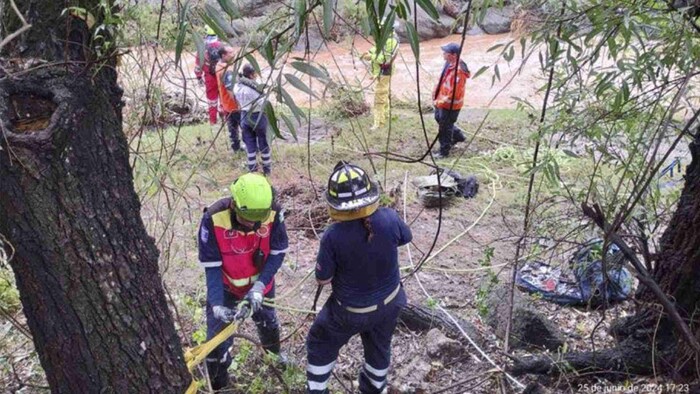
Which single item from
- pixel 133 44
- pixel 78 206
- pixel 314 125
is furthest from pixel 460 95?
pixel 78 206

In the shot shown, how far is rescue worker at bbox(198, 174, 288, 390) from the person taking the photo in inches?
128

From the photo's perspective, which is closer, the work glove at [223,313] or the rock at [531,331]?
the work glove at [223,313]

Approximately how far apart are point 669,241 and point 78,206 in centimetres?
264

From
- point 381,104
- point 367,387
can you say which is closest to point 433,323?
point 367,387

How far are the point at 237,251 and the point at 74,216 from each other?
5.07 feet

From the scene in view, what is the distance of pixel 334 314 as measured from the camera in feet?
11.0

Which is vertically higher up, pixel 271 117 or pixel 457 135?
pixel 271 117

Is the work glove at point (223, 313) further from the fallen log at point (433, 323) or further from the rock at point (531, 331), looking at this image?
the rock at point (531, 331)

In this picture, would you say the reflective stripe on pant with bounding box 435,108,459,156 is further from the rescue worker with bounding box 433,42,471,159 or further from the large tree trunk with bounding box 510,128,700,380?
the large tree trunk with bounding box 510,128,700,380

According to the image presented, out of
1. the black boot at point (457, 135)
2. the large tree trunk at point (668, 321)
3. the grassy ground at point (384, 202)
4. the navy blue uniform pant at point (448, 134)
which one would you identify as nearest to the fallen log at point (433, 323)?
the grassy ground at point (384, 202)

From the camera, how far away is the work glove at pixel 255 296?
347 cm

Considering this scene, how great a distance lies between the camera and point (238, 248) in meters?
3.50

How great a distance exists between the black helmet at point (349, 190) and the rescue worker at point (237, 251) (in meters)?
0.39

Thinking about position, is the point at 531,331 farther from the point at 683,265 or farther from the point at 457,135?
the point at 457,135
